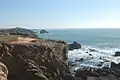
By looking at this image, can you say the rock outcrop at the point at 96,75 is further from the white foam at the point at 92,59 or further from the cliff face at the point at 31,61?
the cliff face at the point at 31,61

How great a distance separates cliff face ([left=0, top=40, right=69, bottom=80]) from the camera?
27469mm

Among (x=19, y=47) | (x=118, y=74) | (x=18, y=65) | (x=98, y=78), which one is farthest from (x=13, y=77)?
(x=118, y=74)

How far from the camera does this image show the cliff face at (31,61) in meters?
27.5

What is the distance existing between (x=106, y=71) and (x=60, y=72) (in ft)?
57.2

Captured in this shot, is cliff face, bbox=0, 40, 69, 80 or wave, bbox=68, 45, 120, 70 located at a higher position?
cliff face, bbox=0, 40, 69, 80

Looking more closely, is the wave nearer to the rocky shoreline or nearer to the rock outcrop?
the rock outcrop

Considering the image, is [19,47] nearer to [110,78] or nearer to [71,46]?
[110,78]

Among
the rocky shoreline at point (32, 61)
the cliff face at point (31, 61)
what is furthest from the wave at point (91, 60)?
the cliff face at point (31, 61)

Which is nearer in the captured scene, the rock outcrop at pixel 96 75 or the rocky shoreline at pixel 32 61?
the rocky shoreline at pixel 32 61

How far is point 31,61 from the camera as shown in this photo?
29328 millimetres

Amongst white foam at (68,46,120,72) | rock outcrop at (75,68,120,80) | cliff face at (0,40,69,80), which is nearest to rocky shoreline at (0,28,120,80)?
cliff face at (0,40,69,80)

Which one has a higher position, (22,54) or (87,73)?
(22,54)

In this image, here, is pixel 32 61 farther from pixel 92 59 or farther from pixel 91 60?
pixel 92 59

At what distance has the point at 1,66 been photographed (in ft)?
49.6
